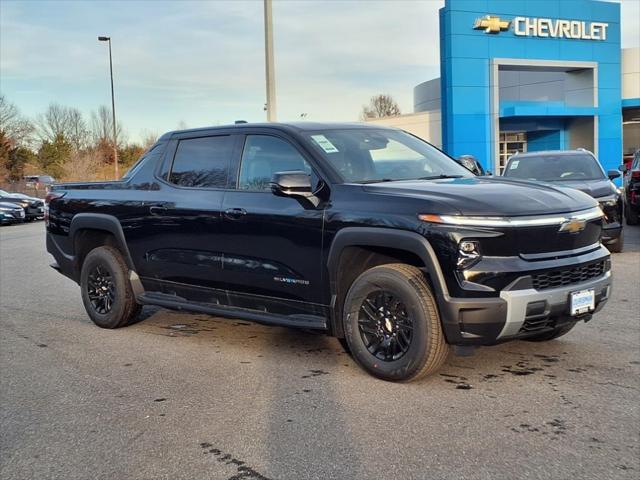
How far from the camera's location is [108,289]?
6633mm

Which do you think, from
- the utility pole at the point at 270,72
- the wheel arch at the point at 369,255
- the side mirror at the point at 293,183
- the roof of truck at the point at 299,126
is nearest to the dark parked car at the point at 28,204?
the utility pole at the point at 270,72

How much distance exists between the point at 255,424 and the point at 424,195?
1.81m

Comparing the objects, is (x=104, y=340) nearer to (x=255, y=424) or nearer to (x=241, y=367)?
(x=241, y=367)

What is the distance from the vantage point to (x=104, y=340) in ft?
20.4

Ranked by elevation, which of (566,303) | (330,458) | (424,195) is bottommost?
(330,458)

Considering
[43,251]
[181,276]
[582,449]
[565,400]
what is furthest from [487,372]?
[43,251]

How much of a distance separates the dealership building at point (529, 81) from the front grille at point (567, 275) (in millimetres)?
26582

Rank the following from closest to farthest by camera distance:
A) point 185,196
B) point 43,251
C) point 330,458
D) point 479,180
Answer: point 330,458
point 479,180
point 185,196
point 43,251

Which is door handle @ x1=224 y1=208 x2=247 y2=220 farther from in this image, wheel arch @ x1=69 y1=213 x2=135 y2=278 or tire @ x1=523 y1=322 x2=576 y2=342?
tire @ x1=523 y1=322 x2=576 y2=342

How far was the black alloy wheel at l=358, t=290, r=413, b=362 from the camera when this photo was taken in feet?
14.7

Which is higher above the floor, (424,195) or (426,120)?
(426,120)

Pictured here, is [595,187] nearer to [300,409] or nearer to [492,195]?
[492,195]

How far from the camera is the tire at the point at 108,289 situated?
6.43 m

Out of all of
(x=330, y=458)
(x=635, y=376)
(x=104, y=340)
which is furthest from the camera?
(x=104, y=340)
